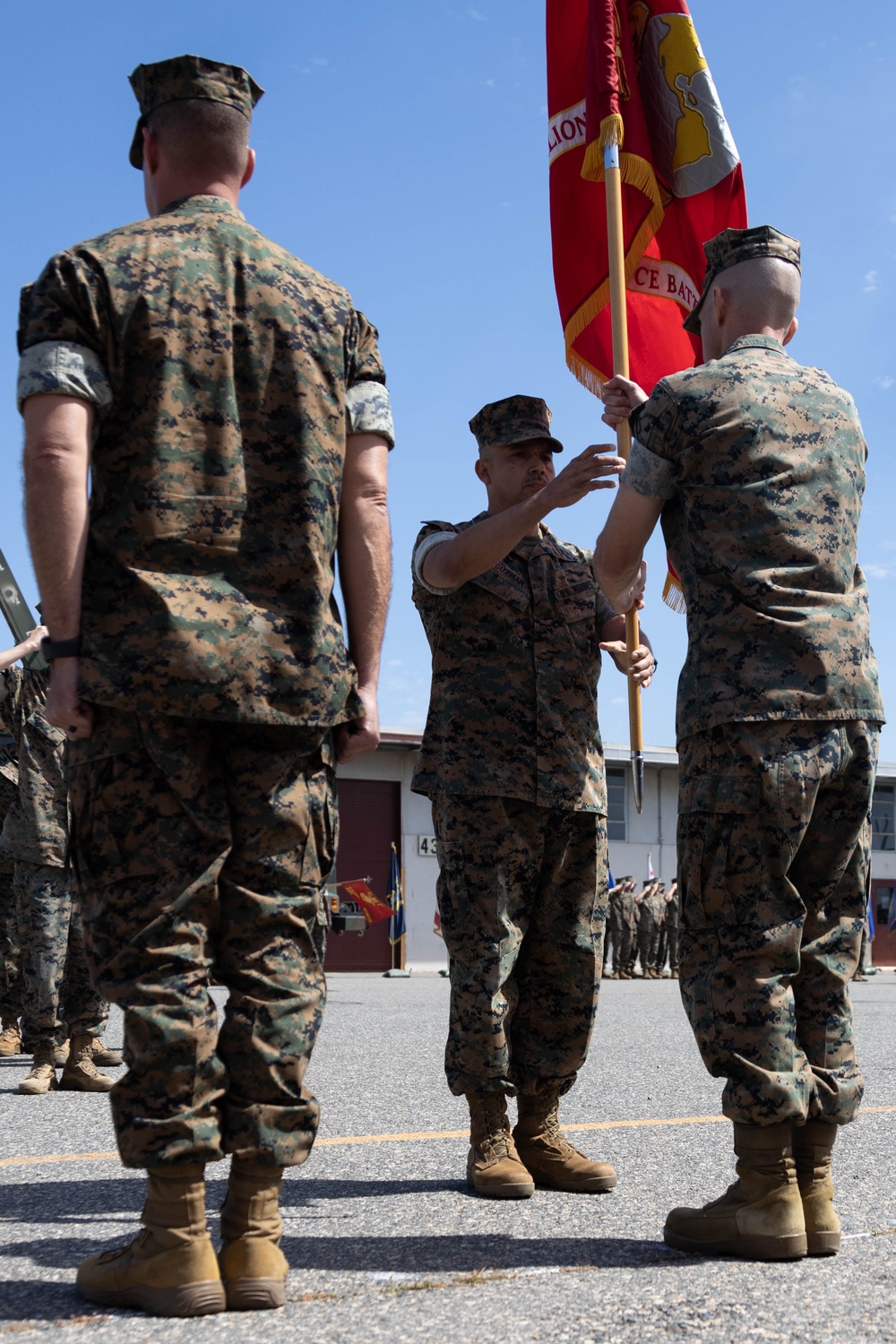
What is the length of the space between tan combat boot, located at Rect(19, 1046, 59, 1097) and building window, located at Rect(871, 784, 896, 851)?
1321 inches

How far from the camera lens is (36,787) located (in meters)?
6.74

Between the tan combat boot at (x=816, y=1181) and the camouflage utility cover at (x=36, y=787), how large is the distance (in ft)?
15.0

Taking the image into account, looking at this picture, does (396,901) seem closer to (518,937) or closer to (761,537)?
(518,937)

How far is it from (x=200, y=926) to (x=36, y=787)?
15.1 ft

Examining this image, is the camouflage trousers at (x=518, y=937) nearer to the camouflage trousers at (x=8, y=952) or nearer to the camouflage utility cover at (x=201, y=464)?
the camouflage utility cover at (x=201, y=464)

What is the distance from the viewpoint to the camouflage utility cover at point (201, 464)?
247cm

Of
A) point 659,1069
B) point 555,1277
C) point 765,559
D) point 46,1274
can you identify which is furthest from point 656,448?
point 659,1069

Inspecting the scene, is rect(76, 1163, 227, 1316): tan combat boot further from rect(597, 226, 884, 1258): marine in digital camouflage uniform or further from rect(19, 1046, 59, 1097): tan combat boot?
rect(19, 1046, 59, 1097): tan combat boot

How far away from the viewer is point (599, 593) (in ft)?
13.9

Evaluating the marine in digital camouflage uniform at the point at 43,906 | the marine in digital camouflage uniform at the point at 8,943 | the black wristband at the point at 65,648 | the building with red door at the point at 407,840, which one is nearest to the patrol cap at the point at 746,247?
the black wristband at the point at 65,648

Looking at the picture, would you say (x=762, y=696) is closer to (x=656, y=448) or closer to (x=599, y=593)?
(x=656, y=448)

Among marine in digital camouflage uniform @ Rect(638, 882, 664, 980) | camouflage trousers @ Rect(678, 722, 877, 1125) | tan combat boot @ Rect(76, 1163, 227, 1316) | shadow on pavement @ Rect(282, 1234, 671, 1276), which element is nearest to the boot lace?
shadow on pavement @ Rect(282, 1234, 671, 1276)

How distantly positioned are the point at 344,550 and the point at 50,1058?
436 cm

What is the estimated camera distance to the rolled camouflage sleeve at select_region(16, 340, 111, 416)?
2455mm
